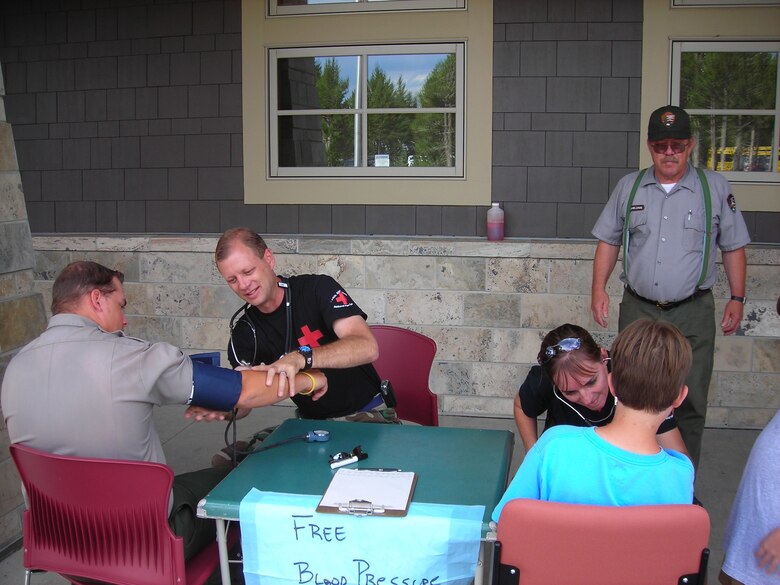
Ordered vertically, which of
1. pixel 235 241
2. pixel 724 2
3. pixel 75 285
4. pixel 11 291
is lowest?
pixel 11 291

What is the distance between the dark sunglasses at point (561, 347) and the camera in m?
2.36

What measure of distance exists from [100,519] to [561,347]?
1.37 metres

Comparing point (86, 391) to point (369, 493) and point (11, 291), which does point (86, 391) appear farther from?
point (11, 291)

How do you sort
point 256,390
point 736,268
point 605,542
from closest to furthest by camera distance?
point 605,542 → point 256,390 → point 736,268

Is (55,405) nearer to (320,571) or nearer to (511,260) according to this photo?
(320,571)

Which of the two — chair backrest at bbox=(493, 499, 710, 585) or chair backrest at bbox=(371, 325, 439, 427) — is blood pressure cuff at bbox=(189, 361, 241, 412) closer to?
chair backrest at bbox=(493, 499, 710, 585)

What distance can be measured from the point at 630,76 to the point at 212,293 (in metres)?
2.90

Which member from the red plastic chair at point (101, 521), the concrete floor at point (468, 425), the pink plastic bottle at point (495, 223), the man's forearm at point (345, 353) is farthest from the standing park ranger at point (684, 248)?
the red plastic chair at point (101, 521)

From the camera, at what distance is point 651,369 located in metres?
1.74

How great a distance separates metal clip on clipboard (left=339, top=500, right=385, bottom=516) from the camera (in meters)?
1.88

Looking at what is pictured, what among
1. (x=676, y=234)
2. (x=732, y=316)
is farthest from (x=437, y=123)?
(x=732, y=316)

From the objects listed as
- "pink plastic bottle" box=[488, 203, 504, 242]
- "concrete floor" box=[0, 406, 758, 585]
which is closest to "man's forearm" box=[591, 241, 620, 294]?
"concrete floor" box=[0, 406, 758, 585]

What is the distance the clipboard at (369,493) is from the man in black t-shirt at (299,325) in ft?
1.98

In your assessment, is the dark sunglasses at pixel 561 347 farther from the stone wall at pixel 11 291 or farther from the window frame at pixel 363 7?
the window frame at pixel 363 7
